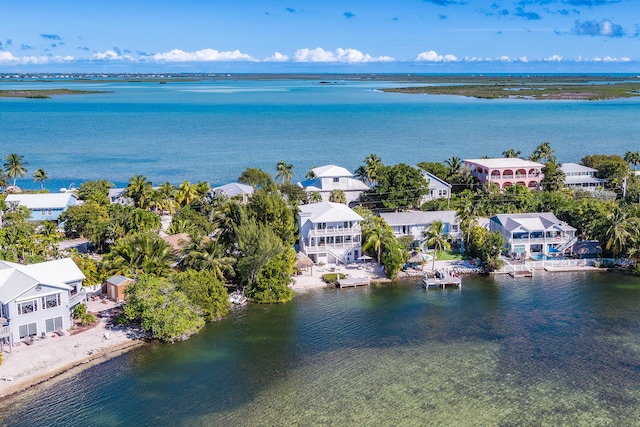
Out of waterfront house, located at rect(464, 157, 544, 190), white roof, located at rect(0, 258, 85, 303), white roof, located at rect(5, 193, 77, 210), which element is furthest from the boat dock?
white roof, located at rect(5, 193, 77, 210)

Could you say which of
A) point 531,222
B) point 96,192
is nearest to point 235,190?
point 96,192

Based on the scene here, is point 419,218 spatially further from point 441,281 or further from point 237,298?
point 237,298

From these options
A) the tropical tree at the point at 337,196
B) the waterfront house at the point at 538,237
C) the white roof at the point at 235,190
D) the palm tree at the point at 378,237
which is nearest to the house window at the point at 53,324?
the palm tree at the point at 378,237

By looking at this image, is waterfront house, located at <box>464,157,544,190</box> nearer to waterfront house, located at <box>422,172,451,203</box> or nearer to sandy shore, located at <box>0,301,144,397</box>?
waterfront house, located at <box>422,172,451,203</box>

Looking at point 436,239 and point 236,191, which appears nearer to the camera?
point 436,239

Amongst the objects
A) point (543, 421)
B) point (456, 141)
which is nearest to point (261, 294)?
point (543, 421)

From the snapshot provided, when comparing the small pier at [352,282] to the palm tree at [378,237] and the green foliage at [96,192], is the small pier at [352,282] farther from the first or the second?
the green foliage at [96,192]
